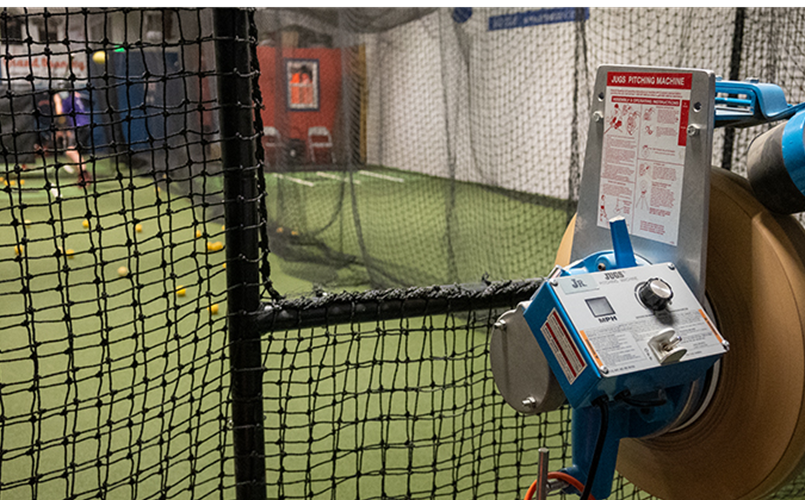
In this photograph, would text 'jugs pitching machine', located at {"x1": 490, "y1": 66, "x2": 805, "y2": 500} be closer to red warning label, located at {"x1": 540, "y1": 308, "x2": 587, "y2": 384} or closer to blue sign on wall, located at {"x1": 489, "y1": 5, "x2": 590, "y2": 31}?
red warning label, located at {"x1": 540, "y1": 308, "x2": 587, "y2": 384}

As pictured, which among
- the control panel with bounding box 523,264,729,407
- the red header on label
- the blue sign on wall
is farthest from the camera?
the blue sign on wall

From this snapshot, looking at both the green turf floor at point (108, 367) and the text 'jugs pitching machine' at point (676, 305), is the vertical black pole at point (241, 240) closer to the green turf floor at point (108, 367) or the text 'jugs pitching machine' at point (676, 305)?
the green turf floor at point (108, 367)

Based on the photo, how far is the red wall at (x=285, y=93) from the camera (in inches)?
201

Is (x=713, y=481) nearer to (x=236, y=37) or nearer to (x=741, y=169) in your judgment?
(x=236, y=37)

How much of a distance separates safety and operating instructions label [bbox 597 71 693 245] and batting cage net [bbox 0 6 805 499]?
1.32ft

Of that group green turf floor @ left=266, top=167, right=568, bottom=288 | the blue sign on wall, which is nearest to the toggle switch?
green turf floor @ left=266, top=167, right=568, bottom=288

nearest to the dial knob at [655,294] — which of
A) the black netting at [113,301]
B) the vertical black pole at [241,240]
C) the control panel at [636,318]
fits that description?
the control panel at [636,318]

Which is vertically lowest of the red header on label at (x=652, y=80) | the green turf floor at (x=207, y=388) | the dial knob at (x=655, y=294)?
the green turf floor at (x=207, y=388)

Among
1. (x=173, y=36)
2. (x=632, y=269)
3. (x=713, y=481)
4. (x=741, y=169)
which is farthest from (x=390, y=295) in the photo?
(x=173, y=36)

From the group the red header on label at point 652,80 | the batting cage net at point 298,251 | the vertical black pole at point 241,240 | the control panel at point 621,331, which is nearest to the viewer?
the control panel at point 621,331

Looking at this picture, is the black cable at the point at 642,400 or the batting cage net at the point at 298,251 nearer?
the black cable at the point at 642,400

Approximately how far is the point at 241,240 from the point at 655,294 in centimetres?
71

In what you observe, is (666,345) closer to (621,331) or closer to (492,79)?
(621,331)

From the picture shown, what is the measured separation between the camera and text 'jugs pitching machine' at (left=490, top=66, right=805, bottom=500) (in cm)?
89
